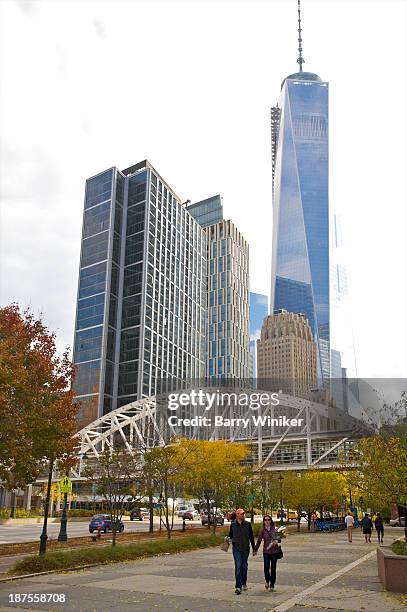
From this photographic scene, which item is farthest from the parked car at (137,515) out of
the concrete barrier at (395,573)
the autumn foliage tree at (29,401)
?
the concrete barrier at (395,573)

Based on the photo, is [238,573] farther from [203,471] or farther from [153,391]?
[153,391]

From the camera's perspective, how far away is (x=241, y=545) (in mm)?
14438

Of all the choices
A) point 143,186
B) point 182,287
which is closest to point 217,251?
point 182,287

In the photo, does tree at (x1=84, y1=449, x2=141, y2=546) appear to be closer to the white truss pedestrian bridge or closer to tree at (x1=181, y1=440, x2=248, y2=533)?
tree at (x1=181, y1=440, x2=248, y2=533)

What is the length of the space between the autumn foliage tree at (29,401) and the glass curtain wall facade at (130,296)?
348 ft

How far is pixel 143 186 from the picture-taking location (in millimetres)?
151750

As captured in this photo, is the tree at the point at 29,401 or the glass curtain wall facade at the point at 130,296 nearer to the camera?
the tree at the point at 29,401

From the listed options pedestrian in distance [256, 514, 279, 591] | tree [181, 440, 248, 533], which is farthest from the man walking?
tree [181, 440, 248, 533]

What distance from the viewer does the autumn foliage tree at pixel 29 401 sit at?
17375 millimetres

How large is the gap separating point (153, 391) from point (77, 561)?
123855 mm

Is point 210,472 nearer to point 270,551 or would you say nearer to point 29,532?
point 29,532

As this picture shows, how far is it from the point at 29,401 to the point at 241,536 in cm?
797
